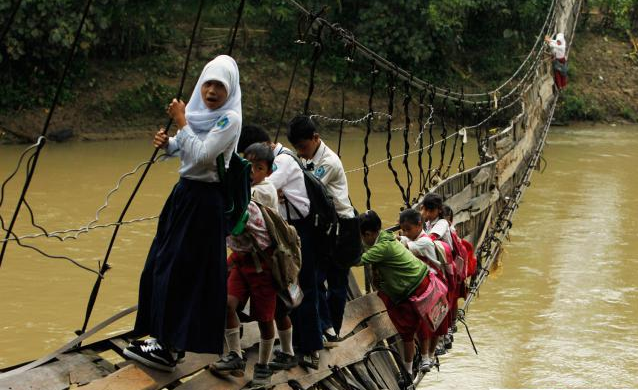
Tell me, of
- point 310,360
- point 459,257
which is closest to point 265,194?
point 310,360

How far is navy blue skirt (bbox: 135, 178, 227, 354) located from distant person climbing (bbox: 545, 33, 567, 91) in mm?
7139

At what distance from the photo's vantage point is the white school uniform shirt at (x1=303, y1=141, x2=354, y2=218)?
347cm

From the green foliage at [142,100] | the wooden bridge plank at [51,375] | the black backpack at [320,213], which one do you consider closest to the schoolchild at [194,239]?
the wooden bridge plank at [51,375]

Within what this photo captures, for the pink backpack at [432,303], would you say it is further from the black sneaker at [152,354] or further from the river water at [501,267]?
the river water at [501,267]

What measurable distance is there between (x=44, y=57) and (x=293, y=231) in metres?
10.3

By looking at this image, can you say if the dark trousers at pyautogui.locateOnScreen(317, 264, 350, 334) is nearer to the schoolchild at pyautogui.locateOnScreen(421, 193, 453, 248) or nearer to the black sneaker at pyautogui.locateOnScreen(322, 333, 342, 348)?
the black sneaker at pyautogui.locateOnScreen(322, 333, 342, 348)

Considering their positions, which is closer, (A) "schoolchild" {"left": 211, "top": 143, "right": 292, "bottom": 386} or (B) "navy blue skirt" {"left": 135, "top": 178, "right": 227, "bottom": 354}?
(B) "navy blue skirt" {"left": 135, "top": 178, "right": 227, "bottom": 354}

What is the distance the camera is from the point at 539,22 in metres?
15.3

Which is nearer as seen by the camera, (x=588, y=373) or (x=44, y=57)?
(x=588, y=373)

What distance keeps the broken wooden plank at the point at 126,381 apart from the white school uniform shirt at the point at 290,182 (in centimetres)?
71

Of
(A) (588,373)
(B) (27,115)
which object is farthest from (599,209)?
(B) (27,115)

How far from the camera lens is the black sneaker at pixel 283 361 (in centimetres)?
316

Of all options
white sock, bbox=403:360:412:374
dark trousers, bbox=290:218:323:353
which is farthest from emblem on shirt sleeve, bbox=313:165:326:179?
white sock, bbox=403:360:412:374

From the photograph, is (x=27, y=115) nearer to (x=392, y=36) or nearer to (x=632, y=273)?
(x=392, y=36)
